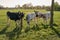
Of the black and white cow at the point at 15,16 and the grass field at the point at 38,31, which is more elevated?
the black and white cow at the point at 15,16

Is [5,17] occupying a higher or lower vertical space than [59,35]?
higher

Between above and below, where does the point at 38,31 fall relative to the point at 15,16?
below

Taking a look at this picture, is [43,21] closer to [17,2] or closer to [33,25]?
[33,25]

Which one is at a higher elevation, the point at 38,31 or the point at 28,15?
the point at 28,15

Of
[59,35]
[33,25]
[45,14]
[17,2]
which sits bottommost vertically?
[59,35]

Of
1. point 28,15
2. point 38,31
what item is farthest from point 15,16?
point 38,31

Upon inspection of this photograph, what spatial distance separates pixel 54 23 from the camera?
252 cm

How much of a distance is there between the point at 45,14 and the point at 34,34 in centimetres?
35

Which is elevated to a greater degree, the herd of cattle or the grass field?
the herd of cattle

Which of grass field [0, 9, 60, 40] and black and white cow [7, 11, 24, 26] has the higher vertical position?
black and white cow [7, 11, 24, 26]

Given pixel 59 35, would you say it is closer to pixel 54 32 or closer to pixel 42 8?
pixel 54 32

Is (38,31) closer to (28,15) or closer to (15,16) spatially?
(28,15)

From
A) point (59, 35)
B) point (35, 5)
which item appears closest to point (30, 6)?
point (35, 5)

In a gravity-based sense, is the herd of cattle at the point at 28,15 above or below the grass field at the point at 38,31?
above
